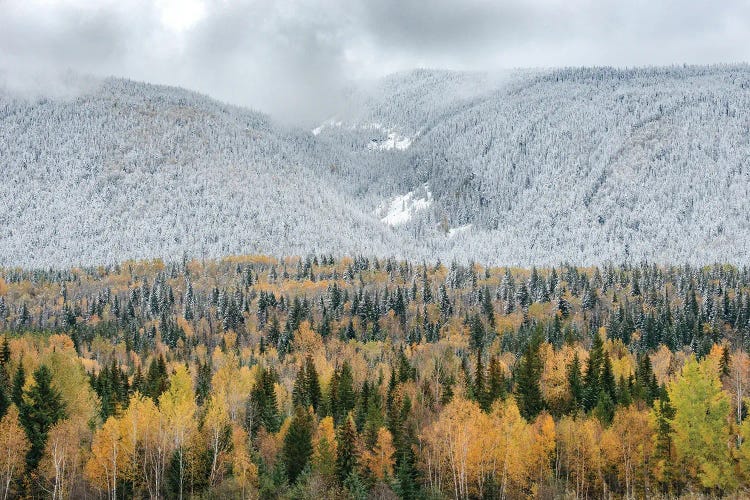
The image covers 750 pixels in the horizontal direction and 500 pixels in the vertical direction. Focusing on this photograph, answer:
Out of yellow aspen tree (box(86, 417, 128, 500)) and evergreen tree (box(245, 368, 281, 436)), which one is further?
evergreen tree (box(245, 368, 281, 436))

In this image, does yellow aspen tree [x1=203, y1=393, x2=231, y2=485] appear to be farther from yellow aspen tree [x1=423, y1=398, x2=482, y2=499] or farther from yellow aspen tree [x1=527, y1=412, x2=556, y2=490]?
yellow aspen tree [x1=527, y1=412, x2=556, y2=490]

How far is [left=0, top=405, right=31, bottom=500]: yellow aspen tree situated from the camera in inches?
2648

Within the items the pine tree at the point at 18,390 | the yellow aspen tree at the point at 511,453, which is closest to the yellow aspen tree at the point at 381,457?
the yellow aspen tree at the point at 511,453

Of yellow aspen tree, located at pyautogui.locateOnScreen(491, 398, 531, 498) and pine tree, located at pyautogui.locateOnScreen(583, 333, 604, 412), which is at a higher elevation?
pine tree, located at pyautogui.locateOnScreen(583, 333, 604, 412)

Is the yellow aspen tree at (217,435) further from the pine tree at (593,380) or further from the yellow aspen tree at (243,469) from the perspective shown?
the pine tree at (593,380)

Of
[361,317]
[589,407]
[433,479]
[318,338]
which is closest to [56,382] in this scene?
[433,479]

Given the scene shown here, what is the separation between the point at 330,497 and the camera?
243 ft

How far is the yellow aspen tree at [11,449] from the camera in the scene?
67.2 m

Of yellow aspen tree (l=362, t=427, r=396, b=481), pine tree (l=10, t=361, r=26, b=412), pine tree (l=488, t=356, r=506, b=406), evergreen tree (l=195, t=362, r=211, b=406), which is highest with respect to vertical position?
pine tree (l=10, t=361, r=26, b=412)

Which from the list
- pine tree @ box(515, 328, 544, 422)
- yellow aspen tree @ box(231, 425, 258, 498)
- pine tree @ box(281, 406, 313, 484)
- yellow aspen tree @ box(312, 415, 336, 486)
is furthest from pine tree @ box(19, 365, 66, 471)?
pine tree @ box(515, 328, 544, 422)

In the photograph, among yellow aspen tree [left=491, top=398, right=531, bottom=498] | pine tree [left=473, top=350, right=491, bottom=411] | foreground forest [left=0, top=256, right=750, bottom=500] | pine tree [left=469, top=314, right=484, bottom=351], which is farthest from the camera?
pine tree [left=469, top=314, right=484, bottom=351]

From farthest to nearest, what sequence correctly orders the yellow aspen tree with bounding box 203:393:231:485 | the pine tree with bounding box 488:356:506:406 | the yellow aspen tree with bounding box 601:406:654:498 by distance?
the pine tree with bounding box 488:356:506:406 → the yellow aspen tree with bounding box 203:393:231:485 → the yellow aspen tree with bounding box 601:406:654:498

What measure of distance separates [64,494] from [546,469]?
43.9 m

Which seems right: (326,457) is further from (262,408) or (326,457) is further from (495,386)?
(495,386)
